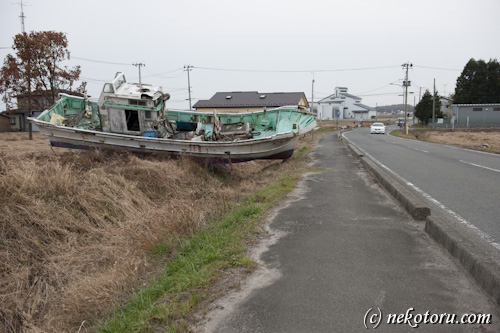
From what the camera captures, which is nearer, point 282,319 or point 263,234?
point 282,319

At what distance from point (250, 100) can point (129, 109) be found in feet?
94.7

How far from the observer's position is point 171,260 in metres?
4.35

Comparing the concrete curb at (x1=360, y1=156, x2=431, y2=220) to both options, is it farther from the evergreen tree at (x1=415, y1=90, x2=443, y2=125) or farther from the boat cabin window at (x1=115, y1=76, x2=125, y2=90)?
the evergreen tree at (x1=415, y1=90, x2=443, y2=125)

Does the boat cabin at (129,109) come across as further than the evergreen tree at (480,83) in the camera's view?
No

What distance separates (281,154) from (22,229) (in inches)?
384

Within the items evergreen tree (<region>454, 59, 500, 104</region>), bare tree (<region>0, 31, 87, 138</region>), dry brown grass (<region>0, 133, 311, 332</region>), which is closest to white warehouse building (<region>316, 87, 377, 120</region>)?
evergreen tree (<region>454, 59, 500, 104</region>)

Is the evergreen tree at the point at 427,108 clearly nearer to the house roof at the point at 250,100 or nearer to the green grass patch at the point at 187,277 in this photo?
the house roof at the point at 250,100

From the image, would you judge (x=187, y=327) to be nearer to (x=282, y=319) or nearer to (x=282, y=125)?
(x=282, y=319)

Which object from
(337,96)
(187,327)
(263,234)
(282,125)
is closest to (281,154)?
(282,125)

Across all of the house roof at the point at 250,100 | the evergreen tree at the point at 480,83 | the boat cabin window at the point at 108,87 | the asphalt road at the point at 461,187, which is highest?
the evergreen tree at the point at 480,83

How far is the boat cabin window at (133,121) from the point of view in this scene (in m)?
13.6

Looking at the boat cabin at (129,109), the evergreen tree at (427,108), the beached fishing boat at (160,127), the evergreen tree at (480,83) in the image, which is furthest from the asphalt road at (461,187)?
the evergreen tree at (427,108)

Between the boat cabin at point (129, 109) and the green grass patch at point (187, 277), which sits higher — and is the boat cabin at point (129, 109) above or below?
above

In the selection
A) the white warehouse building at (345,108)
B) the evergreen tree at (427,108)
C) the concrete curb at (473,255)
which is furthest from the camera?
the white warehouse building at (345,108)
